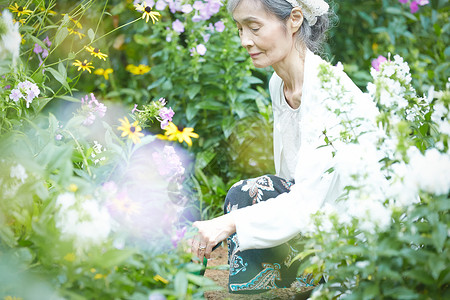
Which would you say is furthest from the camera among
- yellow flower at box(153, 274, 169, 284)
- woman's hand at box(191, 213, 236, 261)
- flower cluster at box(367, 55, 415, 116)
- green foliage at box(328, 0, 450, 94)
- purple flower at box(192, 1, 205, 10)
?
green foliage at box(328, 0, 450, 94)

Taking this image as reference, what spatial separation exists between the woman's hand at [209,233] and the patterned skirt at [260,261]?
0.88 ft

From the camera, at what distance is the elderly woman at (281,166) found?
168 centimetres

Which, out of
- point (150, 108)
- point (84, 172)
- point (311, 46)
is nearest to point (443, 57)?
point (311, 46)

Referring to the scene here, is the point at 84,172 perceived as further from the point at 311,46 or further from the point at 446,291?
the point at 311,46

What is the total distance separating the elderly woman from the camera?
1.68 metres

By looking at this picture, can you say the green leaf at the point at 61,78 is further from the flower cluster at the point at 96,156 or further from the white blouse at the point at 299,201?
the white blouse at the point at 299,201

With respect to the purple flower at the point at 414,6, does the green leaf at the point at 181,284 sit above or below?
above

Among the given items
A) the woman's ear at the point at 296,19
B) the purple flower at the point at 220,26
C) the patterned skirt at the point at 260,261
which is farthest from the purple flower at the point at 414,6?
the patterned skirt at the point at 260,261

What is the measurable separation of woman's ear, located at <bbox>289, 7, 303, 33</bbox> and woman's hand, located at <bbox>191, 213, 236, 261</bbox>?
809 mm

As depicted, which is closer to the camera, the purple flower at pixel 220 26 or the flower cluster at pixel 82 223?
the flower cluster at pixel 82 223

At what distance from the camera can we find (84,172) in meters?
1.51

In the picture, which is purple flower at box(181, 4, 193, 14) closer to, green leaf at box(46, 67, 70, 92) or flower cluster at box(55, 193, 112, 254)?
green leaf at box(46, 67, 70, 92)

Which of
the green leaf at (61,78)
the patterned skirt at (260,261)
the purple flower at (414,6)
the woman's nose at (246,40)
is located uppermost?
the green leaf at (61,78)

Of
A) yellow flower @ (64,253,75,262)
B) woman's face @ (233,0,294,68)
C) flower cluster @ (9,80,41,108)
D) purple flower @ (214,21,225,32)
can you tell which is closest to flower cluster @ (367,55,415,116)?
woman's face @ (233,0,294,68)
